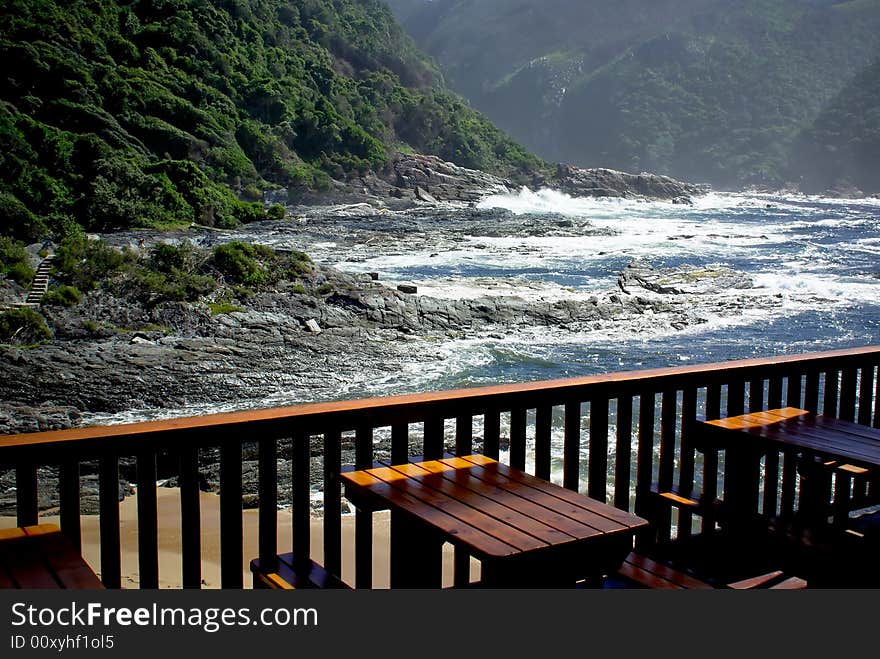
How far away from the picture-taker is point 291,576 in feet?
8.89

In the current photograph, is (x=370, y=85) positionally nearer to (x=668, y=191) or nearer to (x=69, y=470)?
(x=668, y=191)

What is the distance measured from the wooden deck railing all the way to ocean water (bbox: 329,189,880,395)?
9.93m

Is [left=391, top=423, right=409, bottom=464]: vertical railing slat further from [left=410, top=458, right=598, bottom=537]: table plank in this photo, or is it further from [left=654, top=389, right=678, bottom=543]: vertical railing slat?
[left=654, top=389, right=678, bottom=543]: vertical railing slat

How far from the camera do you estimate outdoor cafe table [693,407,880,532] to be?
3092mm

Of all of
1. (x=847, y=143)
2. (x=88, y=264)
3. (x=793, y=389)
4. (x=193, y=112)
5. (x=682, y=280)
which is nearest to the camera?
(x=793, y=389)

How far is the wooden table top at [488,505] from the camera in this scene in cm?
214

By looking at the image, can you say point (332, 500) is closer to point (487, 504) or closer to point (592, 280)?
point (487, 504)

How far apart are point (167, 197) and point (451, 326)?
857 inches

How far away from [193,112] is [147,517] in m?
53.5

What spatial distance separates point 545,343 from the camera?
17.1 m

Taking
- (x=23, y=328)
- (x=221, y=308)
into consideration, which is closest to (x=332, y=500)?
(x=23, y=328)

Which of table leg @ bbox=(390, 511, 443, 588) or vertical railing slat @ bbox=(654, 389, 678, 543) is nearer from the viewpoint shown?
table leg @ bbox=(390, 511, 443, 588)

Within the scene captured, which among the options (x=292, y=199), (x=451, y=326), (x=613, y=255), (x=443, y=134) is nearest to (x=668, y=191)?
(x=443, y=134)

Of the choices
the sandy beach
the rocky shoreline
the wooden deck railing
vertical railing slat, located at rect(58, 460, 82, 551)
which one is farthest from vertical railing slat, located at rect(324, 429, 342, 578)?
the rocky shoreline
